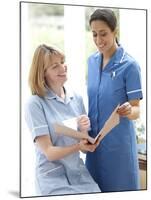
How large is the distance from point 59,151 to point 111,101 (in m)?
0.33

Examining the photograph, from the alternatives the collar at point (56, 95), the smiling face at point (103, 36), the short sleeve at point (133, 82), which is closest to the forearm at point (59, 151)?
the collar at point (56, 95)

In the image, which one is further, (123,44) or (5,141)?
(123,44)

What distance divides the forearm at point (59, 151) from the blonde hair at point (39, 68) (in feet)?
0.79

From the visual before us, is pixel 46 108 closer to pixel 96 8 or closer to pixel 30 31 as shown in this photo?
pixel 30 31

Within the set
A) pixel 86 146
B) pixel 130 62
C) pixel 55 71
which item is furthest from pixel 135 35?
pixel 86 146

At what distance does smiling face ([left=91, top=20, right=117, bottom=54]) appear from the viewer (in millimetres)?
2188

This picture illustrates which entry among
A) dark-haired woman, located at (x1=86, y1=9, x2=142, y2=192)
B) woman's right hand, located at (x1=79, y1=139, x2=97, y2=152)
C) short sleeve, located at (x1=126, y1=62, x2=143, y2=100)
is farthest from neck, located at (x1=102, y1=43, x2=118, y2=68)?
woman's right hand, located at (x1=79, y1=139, x2=97, y2=152)

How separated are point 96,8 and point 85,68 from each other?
0.92 feet

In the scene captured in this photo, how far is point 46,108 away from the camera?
6.95 feet

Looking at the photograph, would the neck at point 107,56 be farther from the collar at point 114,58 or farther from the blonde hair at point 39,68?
the blonde hair at point 39,68

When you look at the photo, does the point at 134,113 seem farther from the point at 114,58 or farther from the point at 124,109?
the point at 114,58

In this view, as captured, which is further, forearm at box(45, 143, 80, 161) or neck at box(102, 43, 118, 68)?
neck at box(102, 43, 118, 68)

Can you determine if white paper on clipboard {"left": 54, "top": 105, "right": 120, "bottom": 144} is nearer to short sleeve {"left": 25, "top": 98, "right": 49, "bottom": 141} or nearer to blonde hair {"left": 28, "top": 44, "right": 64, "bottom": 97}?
short sleeve {"left": 25, "top": 98, "right": 49, "bottom": 141}

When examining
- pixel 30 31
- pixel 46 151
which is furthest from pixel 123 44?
pixel 46 151
